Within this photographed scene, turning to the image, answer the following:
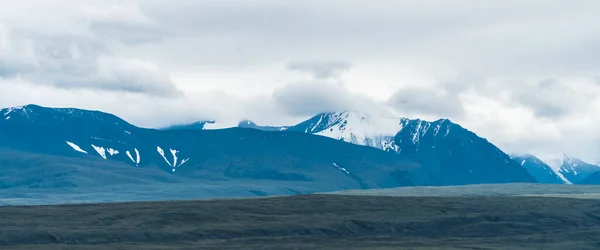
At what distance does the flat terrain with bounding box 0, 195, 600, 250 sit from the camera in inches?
5615

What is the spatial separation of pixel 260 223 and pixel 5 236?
37.0m

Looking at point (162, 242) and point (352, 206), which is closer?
point (162, 242)

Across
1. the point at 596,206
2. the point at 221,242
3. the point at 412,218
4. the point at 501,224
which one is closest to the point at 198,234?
the point at 221,242

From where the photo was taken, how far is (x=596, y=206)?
647 ft

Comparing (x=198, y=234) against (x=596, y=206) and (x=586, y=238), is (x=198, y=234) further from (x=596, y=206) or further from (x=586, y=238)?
(x=596, y=206)

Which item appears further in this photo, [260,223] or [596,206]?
[596,206]

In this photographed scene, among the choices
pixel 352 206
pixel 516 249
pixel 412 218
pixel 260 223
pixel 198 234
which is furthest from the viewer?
pixel 352 206

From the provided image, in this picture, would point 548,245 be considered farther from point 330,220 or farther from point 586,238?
point 330,220

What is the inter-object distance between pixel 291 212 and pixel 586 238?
1893 inches

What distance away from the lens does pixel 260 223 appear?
161 meters

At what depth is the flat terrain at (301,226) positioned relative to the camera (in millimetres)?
142625

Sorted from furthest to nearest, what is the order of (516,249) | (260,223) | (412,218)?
(412,218)
(260,223)
(516,249)

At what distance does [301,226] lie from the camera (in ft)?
522

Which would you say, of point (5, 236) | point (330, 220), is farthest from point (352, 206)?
point (5, 236)
